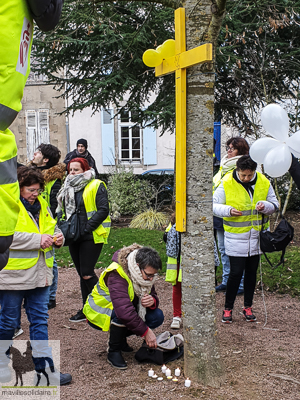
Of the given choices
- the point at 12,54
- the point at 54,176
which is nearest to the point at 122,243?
the point at 54,176

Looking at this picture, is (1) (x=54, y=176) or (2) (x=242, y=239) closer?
(2) (x=242, y=239)

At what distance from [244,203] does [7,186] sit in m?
3.50

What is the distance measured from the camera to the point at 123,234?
9.52 metres

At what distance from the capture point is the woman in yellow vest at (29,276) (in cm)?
326

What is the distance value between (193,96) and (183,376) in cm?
216

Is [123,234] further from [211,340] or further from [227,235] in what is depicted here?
[211,340]

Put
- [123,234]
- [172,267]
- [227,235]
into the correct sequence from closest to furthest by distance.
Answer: [172,267] < [227,235] < [123,234]

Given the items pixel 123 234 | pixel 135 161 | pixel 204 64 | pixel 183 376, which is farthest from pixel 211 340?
pixel 135 161

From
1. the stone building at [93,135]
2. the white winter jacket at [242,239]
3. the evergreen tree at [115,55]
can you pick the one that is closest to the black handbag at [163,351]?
the white winter jacket at [242,239]

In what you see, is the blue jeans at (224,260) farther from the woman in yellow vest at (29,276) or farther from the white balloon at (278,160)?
the woman in yellow vest at (29,276)

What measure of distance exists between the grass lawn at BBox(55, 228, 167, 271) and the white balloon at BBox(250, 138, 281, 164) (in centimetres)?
345

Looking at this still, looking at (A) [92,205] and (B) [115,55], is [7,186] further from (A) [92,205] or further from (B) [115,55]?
(B) [115,55]

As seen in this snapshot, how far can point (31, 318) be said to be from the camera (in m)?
3.37

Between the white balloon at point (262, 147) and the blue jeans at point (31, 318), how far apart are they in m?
2.38
